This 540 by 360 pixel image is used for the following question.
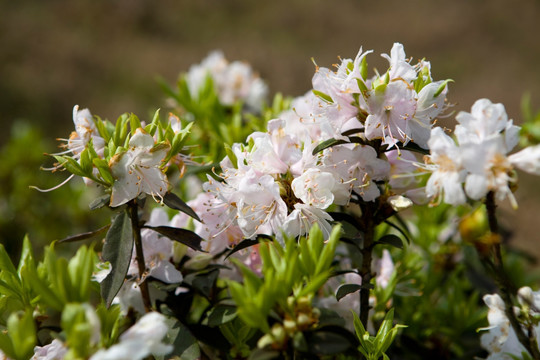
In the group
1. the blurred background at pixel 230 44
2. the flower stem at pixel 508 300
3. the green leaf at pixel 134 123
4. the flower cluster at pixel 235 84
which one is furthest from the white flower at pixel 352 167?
the blurred background at pixel 230 44

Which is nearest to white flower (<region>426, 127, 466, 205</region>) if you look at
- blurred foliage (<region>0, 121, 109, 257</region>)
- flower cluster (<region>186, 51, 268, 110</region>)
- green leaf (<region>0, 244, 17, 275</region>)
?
green leaf (<region>0, 244, 17, 275</region>)

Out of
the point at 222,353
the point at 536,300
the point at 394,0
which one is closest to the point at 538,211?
the point at 536,300

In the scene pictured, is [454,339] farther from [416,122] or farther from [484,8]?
[484,8]

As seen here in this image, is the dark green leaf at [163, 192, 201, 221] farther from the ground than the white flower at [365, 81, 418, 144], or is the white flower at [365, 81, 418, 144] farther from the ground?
the white flower at [365, 81, 418, 144]

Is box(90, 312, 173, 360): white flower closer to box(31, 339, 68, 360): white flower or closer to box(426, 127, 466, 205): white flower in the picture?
box(31, 339, 68, 360): white flower

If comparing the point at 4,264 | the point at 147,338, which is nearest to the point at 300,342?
the point at 147,338

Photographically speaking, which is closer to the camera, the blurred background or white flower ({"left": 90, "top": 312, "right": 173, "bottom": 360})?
white flower ({"left": 90, "top": 312, "right": 173, "bottom": 360})

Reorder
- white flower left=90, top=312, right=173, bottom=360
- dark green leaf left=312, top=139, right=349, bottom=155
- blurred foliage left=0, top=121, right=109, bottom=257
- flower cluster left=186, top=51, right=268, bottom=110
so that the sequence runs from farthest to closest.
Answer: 1. blurred foliage left=0, top=121, right=109, bottom=257
2. flower cluster left=186, top=51, right=268, bottom=110
3. dark green leaf left=312, top=139, right=349, bottom=155
4. white flower left=90, top=312, right=173, bottom=360

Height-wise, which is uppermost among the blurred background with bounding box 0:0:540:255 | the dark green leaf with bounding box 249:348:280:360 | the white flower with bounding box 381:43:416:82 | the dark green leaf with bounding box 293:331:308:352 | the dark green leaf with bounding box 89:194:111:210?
the blurred background with bounding box 0:0:540:255
